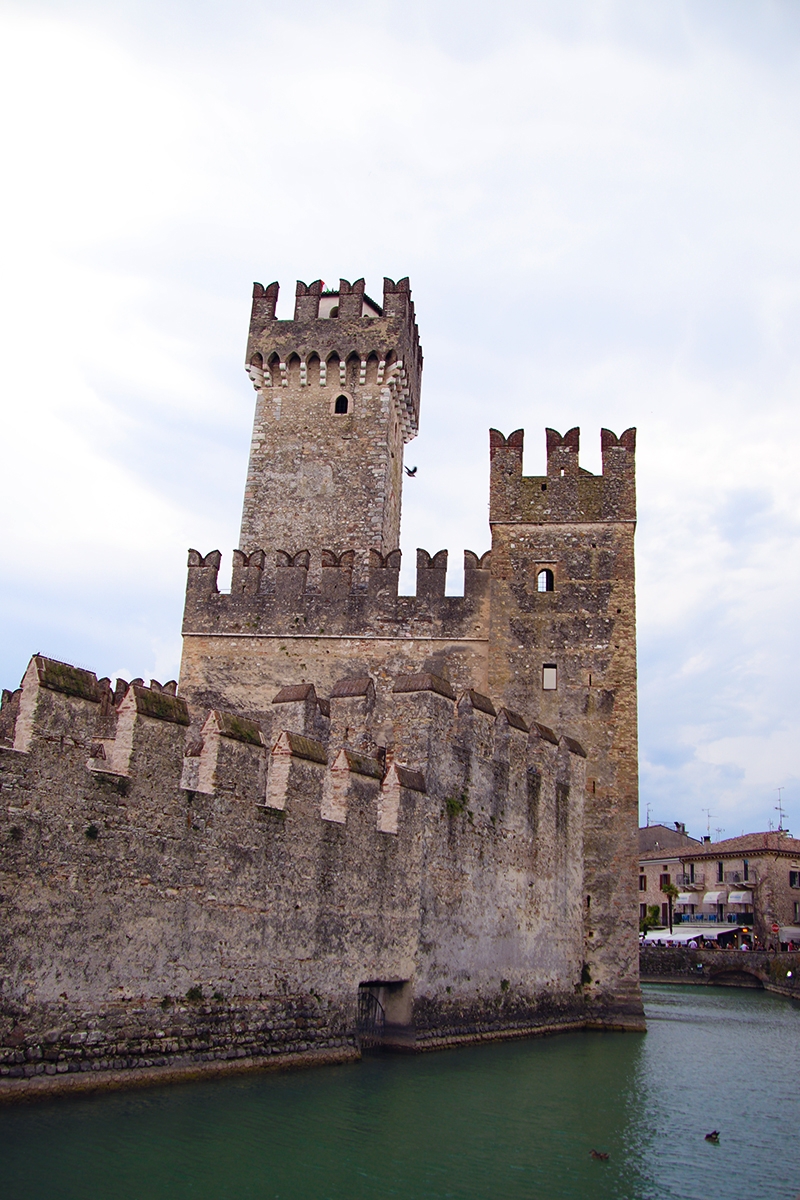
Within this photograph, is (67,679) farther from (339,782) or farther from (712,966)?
(712,966)

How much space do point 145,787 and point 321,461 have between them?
14882mm

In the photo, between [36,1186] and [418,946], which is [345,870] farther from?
[36,1186]

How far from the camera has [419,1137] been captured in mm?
9547

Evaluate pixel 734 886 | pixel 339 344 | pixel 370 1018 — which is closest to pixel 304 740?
pixel 370 1018

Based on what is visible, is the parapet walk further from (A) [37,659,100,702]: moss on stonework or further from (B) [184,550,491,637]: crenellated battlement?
(B) [184,550,491,637]: crenellated battlement

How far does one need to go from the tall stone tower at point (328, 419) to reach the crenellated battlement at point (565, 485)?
10.3ft

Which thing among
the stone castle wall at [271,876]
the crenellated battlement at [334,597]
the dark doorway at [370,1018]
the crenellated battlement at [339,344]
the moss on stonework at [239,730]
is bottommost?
the dark doorway at [370,1018]

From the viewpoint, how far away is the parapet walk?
971 centimetres

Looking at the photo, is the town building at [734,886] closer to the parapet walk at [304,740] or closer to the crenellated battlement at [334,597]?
the crenellated battlement at [334,597]

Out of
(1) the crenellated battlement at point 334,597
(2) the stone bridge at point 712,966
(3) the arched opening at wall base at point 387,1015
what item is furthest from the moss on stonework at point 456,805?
(2) the stone bridge at point 712,966

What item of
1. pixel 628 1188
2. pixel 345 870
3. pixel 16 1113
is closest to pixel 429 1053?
pixel 345 870

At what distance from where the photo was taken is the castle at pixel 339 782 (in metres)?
9.62

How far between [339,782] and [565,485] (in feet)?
34.7

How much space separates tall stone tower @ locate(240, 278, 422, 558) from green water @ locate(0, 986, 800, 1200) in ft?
42.1
